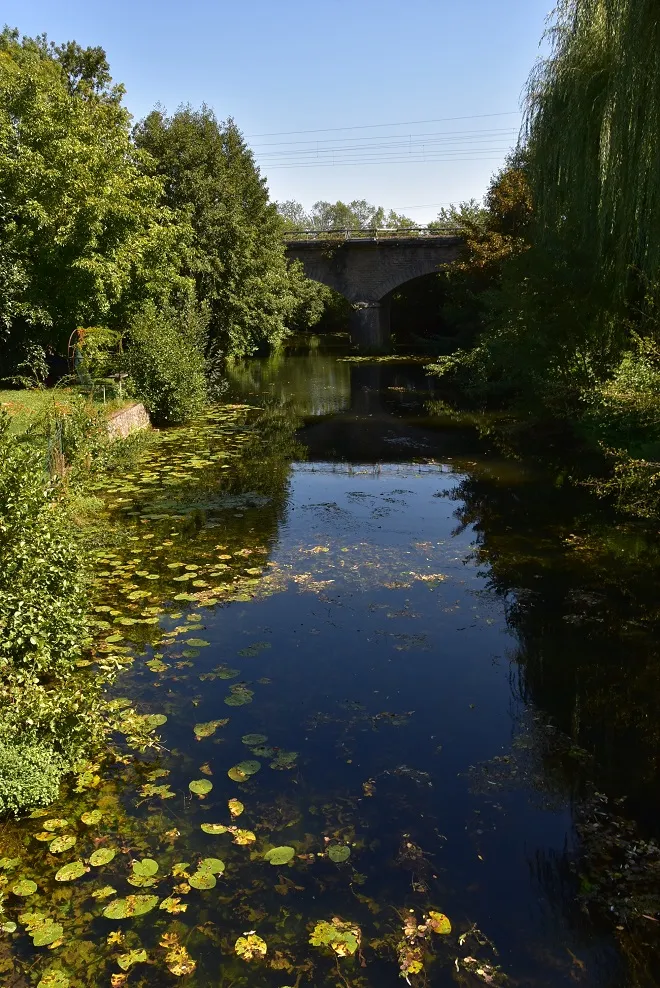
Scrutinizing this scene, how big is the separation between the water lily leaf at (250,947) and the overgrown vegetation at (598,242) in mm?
6411

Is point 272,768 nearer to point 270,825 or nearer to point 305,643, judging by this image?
point 270,825

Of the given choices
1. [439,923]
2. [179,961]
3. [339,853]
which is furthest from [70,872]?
[439,923]

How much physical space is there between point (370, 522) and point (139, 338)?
8.85 m

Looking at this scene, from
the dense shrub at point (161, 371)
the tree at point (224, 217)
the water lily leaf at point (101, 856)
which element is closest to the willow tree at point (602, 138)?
the dense shrub at point (161, 371)

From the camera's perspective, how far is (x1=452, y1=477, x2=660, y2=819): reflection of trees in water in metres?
5.53

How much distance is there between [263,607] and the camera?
7.72 meters

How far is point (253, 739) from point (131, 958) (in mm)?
1912

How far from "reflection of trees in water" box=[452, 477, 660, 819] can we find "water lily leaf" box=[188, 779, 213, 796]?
2497 millimetres

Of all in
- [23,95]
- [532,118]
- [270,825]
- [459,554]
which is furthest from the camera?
[23,95]

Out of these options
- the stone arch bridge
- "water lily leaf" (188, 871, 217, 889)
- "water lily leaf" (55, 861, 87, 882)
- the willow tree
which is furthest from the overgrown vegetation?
the stone arch bridge

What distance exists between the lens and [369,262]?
125 ft

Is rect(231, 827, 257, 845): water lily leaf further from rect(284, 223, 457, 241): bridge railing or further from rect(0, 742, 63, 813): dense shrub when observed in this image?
rect(284, 223, 457, 241): bridge railing

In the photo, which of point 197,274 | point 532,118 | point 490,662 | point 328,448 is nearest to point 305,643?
point 490,662

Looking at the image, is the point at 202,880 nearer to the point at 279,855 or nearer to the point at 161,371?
the point at 279,855
